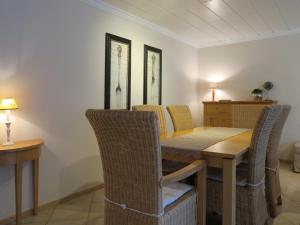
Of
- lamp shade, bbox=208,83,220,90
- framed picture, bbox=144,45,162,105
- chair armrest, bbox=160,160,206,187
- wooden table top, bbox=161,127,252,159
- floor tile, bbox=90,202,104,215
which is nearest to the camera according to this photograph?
chair armrest, bbox=160,160,206,187

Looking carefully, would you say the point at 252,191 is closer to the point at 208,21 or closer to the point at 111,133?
the point at 111,133

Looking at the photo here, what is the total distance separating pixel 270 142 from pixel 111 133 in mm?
1583

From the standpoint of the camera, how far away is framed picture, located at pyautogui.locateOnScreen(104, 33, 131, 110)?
9.93 feet

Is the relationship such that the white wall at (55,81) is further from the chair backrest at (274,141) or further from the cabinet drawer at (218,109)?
the cabinet drawer at (218,109)

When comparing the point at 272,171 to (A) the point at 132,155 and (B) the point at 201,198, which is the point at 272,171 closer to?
(B) the point at 201,198

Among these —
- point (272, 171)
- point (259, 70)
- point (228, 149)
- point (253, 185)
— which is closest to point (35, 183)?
point (228, 149)

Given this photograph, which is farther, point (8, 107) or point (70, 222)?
point (70, 222)

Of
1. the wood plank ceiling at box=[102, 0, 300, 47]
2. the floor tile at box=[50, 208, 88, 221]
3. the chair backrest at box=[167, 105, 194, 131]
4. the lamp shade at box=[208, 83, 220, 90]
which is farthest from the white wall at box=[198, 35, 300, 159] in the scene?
the floor tile at box=[50, 208, 88, 221]

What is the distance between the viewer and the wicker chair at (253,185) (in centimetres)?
176

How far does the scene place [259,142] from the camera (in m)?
1.80

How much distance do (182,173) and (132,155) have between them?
1.12ft

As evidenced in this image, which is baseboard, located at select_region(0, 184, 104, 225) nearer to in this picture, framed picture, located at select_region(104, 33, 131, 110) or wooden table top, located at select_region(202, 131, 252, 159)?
framed picture, located at select_region(104, 33, 131, 110)

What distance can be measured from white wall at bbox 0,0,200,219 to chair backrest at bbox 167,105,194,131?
2.94 feet

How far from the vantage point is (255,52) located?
14.6 feet
